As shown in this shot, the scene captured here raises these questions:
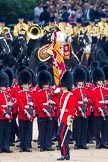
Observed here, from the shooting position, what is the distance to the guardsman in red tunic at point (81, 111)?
22812 mm

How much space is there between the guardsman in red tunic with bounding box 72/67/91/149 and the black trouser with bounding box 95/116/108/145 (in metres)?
0.23

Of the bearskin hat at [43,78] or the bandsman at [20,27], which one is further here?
the bandsman at [20,27]

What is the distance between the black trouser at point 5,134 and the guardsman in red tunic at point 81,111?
1.41 m

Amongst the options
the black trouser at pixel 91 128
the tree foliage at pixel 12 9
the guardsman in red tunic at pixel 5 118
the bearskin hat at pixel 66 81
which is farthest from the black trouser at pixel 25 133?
the tree foliage at pixel 12 9

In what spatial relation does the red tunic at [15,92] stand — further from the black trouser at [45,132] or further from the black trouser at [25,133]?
the black trouser at [45,132]

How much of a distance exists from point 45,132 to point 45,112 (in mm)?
471

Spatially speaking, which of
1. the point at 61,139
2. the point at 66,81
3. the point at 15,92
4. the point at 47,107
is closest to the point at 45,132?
the point at 47,107

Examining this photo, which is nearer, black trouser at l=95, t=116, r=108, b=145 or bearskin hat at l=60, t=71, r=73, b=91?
bearskin hat at l=60, t=71, r=73, b=91

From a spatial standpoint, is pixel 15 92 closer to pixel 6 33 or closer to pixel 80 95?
pixel 80 95

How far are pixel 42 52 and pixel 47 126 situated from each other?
24.3 feet

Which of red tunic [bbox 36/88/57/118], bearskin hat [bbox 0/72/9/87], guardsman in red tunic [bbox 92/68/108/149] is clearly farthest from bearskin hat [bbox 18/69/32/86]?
guardsman in red tunic [bbox 92/68/108/149]

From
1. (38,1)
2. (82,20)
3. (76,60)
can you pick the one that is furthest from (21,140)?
(38,1)

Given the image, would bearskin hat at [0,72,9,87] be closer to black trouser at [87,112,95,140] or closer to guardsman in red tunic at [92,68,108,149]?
guardsman in red tunic at [92,68,108,149]

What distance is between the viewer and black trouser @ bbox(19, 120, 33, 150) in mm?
22547
